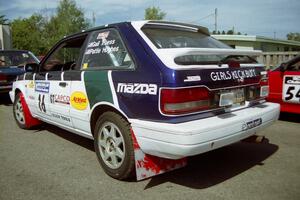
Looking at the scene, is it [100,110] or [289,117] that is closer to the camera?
[100,110]

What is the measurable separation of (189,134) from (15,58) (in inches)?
339

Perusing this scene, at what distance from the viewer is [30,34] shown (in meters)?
41.0

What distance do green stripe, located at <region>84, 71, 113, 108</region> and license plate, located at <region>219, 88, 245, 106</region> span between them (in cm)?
116

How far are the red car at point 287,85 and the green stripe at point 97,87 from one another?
397 centimetres

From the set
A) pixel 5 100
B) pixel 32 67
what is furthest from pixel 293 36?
pixel 32 67

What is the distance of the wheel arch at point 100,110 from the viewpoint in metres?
3.42

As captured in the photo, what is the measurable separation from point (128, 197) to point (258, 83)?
2.04 metres

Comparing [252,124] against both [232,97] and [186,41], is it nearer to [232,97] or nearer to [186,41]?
[232,97]

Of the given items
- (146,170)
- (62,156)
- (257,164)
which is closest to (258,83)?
(257,164)

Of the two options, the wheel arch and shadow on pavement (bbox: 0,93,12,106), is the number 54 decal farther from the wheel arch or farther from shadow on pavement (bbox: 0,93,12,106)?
shadow on pavement (bbox: 0,93,12,106)

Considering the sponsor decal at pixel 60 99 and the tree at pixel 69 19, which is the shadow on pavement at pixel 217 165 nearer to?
the sponsor decal at pixel 60 99

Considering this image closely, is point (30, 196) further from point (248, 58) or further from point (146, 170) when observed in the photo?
point (248, 58)

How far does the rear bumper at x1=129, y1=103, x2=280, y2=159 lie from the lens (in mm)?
2830

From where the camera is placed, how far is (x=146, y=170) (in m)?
3.25
